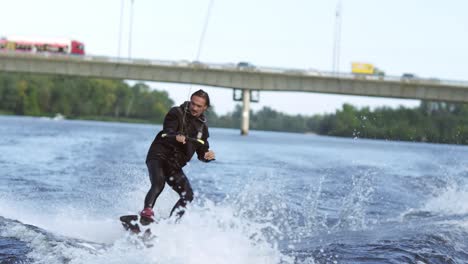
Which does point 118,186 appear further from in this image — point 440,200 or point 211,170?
point 211,170

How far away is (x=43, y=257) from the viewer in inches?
286

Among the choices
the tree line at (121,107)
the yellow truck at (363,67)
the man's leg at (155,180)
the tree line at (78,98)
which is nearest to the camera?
the man's leg at (155,180)

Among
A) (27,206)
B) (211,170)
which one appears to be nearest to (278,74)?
(211,170)

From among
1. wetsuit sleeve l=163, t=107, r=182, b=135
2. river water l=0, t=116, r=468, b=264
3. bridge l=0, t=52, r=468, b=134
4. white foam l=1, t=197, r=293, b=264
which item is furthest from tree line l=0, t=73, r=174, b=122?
wetsuit sleeve l=163, t=107, r=182, b=135

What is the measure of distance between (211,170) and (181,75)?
38719mm

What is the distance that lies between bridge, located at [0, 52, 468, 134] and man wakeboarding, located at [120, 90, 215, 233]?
51947 millimetres

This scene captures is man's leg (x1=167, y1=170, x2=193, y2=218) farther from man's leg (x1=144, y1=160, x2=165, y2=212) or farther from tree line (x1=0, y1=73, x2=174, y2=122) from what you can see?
tree line (x1=0, y1=73, x2=174, y2=122)

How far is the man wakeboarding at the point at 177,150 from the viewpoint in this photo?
8.08 metres

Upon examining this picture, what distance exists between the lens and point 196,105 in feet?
26.7

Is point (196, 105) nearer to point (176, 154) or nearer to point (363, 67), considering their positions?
point (176, 154)

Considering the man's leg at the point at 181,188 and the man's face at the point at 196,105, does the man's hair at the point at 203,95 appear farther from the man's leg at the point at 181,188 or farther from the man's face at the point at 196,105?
the man's leg at the point at 181,188

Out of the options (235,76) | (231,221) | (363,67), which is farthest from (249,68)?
(231,221)

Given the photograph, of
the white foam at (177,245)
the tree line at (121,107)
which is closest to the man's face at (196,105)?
the white foam at (177,245)

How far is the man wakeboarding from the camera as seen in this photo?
808 centimetres
